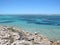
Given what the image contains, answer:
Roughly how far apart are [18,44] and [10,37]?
149cm

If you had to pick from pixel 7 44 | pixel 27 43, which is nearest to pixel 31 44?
pixel 27 43

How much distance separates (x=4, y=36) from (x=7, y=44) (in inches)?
43.8

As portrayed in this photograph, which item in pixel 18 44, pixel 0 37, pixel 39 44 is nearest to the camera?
pixel 18 44

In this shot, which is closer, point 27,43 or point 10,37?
point 27,43

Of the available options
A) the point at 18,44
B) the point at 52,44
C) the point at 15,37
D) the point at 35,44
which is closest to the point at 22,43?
the point at 18,44

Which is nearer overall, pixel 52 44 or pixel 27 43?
pixel 27 43

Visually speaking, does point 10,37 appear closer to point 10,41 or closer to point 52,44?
point 10,41

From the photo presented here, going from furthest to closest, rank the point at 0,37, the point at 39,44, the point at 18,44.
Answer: the point at 0,37, the point at 39,44, the point at 18,44

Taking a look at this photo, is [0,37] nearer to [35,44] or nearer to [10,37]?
[10,37]

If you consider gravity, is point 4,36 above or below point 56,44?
above

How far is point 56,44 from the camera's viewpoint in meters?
8.62

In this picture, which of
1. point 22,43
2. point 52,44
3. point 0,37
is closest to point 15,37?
point 0,37

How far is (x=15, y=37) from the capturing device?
8.33m

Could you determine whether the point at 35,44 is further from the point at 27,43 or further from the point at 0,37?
the point at 0,37
